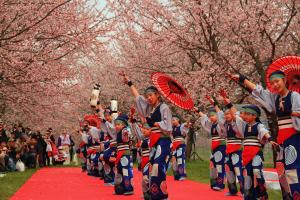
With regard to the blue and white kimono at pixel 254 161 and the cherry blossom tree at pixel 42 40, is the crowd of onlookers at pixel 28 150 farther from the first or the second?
the blue and white kimono at pixel 254 161

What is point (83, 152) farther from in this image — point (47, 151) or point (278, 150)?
point (278, 150)

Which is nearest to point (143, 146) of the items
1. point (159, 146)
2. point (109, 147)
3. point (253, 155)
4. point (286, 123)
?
point (109, 147)

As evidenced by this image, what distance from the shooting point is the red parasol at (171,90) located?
9.43m

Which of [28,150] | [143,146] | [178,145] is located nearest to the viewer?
[143,146]

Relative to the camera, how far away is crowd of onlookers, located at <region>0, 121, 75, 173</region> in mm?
22891

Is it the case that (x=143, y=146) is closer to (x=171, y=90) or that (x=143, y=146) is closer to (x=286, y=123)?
(x=171, y=90)

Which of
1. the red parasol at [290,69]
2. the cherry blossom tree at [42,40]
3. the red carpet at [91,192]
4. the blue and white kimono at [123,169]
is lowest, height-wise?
the red carpet at [91,192]

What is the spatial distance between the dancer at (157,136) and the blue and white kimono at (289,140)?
2.34 metres

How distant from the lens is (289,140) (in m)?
7.25

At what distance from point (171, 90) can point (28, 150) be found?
18209 mm

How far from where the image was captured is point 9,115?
3142 centimetres

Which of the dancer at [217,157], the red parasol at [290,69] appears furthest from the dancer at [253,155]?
the dancer at [217,157]

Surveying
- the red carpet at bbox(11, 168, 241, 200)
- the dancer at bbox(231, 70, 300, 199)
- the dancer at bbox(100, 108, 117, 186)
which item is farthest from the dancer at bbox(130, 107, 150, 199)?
the dancer at bbox(231, 70, 300, 199)

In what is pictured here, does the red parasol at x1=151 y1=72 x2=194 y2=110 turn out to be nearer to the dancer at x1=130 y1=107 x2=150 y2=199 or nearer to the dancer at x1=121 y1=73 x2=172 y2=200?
the dancer at x1=121 y1=73 x2=172 y2=200
